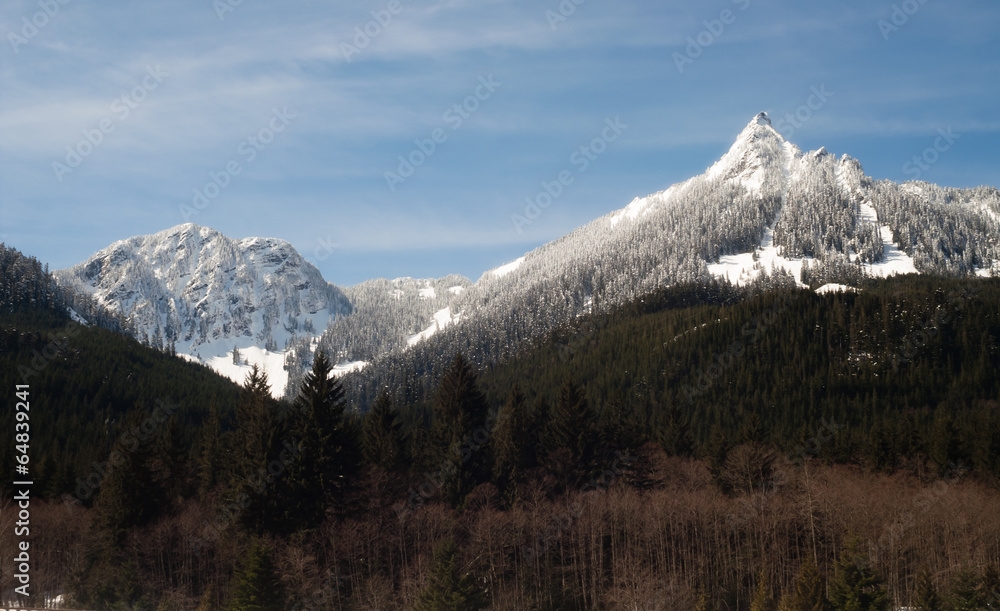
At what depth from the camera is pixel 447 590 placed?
42000 mm

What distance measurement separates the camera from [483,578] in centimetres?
5291

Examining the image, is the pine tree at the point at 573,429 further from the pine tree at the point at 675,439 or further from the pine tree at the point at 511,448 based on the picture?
the pine tree at the point at 675,439

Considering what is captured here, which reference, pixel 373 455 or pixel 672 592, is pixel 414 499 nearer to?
pixel 373 455

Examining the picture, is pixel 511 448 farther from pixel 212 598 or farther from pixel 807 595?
pixel 807 595

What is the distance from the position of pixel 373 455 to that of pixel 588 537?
21.1 metres

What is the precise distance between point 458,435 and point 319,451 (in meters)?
16.4

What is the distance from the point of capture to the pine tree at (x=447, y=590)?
1642 inches

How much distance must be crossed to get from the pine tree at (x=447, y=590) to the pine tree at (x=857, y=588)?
75.1 ft

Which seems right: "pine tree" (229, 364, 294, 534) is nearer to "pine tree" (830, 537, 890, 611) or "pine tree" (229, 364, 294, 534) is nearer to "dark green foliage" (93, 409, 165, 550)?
"dark green foliage" (93, 409, 165, 550)

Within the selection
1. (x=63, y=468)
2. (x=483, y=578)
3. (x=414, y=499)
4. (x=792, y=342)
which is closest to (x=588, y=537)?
(x=483, y=578)

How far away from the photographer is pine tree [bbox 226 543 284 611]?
4050 cm

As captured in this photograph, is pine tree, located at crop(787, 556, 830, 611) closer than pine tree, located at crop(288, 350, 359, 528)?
Yes

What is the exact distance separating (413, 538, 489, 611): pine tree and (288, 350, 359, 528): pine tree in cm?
1057

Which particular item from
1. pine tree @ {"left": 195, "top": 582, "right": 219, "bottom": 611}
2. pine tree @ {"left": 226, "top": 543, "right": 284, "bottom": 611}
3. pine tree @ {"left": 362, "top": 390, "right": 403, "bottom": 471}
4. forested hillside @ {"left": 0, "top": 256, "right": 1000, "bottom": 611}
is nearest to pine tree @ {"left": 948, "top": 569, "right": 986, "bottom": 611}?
forested hillside @ {"left": 0, "top": 256, "right": 1000, "bottom": 611}
